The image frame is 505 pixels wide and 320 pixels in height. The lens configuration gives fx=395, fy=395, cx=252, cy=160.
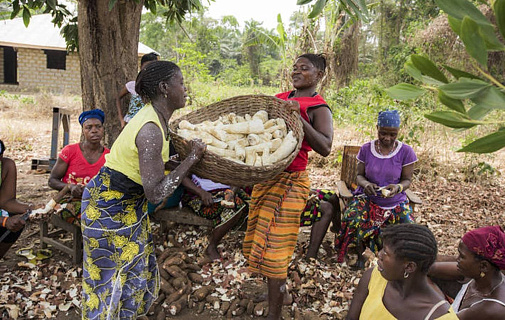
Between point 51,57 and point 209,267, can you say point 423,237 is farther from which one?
point 51,57

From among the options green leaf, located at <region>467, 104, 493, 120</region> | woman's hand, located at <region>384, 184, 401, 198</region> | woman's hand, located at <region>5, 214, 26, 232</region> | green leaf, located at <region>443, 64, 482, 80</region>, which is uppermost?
green leaf, located at <region>443, 64, 482, 80</region>

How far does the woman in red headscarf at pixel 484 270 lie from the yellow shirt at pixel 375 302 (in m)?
0.41

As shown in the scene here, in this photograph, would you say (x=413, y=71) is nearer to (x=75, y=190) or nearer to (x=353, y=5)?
(x=353, y=5)

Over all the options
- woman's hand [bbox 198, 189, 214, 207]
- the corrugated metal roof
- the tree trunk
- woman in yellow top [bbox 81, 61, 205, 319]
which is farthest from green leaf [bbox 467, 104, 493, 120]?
the corrugated metal roof

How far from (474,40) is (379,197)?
2882 mm

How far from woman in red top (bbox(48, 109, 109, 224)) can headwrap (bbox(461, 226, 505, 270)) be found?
107 inches

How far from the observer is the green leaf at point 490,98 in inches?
25.0

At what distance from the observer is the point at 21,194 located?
184 inches

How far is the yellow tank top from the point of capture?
1824 millimetres

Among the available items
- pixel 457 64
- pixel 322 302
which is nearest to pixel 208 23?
pixel 457 64

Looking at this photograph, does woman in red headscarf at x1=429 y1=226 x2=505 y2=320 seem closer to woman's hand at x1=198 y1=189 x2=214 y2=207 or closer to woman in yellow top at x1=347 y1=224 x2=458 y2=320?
woman in yellow top at x1=347 y1=224 x2=458 y2=320

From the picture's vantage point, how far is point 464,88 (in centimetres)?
66

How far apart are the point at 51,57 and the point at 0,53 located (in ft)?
9.59

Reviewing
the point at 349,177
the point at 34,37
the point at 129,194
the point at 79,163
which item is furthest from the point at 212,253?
the point at 34,37
